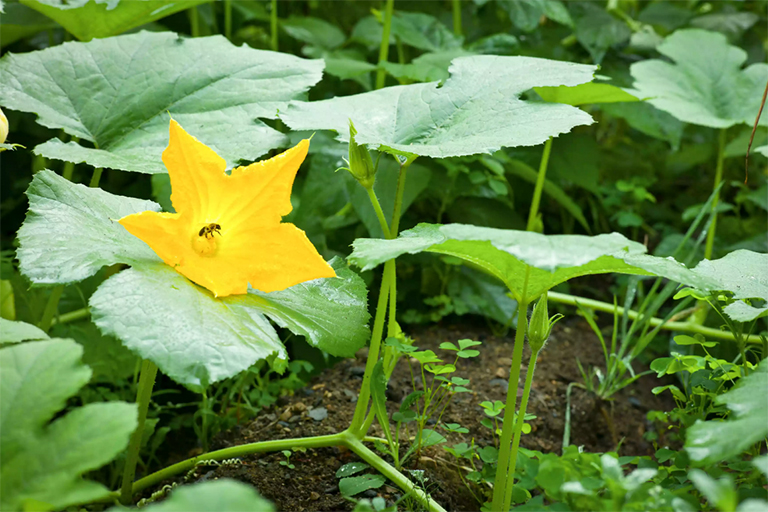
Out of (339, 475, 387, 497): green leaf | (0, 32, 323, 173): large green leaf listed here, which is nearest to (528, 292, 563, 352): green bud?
(339, 475, 387, 497): green leaf

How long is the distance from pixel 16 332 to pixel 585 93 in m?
1.44

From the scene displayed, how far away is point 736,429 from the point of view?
83 centimetres

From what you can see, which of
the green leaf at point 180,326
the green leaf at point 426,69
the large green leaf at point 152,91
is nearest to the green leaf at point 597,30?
the green leaf at point 426,69

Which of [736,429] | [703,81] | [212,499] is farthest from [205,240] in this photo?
[703,81]

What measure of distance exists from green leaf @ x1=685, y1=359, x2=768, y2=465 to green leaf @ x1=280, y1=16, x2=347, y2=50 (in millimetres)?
2014

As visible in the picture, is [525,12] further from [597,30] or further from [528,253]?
[528,253]

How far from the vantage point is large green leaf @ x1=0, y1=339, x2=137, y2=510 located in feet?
2.29

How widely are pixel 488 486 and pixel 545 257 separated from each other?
677mm

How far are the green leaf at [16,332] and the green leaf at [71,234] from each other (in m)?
0.07

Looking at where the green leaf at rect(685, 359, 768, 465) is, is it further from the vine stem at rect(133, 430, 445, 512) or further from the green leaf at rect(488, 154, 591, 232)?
the green leaf at rect(488, 154, 591, 232)

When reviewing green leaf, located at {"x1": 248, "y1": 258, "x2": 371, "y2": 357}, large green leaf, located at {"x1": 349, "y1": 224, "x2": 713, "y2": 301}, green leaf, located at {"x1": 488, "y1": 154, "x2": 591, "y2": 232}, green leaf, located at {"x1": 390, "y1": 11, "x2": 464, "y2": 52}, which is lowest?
green leaf, located at {"x1": 488, "y1": 154, "x2": 591, "y2": 232}

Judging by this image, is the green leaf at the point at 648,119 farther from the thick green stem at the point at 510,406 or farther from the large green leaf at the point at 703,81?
the thick green stem at the point at 510,406

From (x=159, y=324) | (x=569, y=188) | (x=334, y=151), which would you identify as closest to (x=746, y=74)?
(x=569, y=188)

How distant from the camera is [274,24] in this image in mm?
2264
